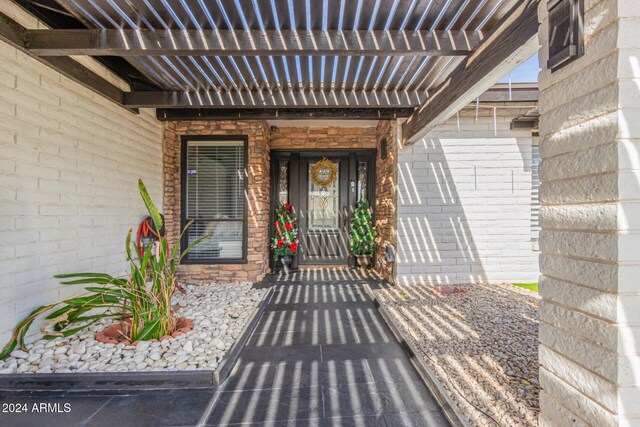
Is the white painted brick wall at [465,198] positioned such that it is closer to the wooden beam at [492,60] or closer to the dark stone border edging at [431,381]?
the wooden beam at [492,60]

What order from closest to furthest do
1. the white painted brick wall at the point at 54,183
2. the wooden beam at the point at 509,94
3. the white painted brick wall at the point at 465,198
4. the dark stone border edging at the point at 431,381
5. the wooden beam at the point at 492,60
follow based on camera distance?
the dark stone border edging at the point at 431,381
the wooden beam at the point at 492,60
the white painted brick wall at the point at 54,183
the wooden beam at the point at 509,94
the white painted brick wall at the point at 465,198

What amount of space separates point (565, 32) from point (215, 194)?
192 inches

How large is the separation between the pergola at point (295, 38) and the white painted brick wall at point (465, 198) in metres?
1.39

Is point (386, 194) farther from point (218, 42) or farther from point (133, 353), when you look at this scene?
point (133, 353)

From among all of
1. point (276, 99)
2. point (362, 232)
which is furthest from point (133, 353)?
point (362, 232)

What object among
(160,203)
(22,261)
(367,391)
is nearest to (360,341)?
(367,391)

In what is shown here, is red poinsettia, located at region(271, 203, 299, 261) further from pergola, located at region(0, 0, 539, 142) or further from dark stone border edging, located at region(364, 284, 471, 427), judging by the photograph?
dark stone border edging, located at region(364, 284, 471, 427)

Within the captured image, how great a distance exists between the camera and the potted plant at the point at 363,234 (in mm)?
6066

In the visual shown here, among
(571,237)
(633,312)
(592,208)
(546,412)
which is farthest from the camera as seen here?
(546,412)

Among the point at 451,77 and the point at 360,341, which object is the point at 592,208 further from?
the point at 451,77

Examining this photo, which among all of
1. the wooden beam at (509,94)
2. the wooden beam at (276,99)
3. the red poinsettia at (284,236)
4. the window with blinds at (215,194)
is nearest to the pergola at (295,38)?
the wooden beam at (276,99)

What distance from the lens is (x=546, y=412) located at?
1503 millimetres

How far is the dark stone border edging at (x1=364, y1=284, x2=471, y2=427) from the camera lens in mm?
1794

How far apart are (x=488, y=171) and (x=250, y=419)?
4.69 m
